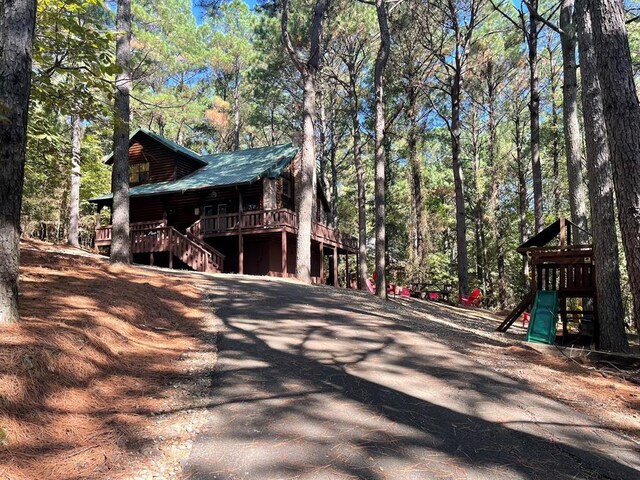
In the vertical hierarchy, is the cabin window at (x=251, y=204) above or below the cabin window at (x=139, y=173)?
below

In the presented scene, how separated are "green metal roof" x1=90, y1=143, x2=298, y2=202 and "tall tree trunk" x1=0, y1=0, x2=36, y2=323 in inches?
575

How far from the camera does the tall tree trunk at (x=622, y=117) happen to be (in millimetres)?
4676

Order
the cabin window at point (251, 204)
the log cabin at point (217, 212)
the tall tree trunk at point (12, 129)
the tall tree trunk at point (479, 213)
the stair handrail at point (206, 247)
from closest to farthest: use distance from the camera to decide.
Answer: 1. the tall tree trunk at point (12, 129)
2. the stair handrail at point (206, 247)
3. the log cabin at point (217, 212)
4. the cabin window at point (251, 204)
5. the tall tree trunk at point (479, 213)

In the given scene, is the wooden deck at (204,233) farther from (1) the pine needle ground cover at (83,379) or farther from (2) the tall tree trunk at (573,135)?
(2) the tall tree trunk at (573,135)

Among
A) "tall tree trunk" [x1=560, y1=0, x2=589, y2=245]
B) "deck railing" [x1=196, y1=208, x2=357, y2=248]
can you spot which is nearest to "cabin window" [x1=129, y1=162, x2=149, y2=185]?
"deck railing" [x1=196, y1=208, x2=357, y2=248]

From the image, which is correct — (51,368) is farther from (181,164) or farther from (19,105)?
(181,164)

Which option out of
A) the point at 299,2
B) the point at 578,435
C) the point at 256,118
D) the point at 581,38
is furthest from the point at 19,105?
the point at 256,118

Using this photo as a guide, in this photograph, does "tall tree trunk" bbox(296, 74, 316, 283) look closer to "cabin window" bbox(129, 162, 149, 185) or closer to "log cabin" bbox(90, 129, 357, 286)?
"log cabin" bbox(90, 129, 357, 286)

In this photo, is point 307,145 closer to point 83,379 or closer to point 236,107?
point 83,379

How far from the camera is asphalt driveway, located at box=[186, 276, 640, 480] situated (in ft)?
9.00

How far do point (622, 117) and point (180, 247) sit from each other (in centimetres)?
1630

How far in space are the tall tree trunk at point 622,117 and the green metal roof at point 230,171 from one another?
15.7m

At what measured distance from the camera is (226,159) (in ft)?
79.2

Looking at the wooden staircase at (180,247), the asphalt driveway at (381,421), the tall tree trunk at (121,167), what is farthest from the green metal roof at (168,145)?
the asphalt driveway at (381,421)
